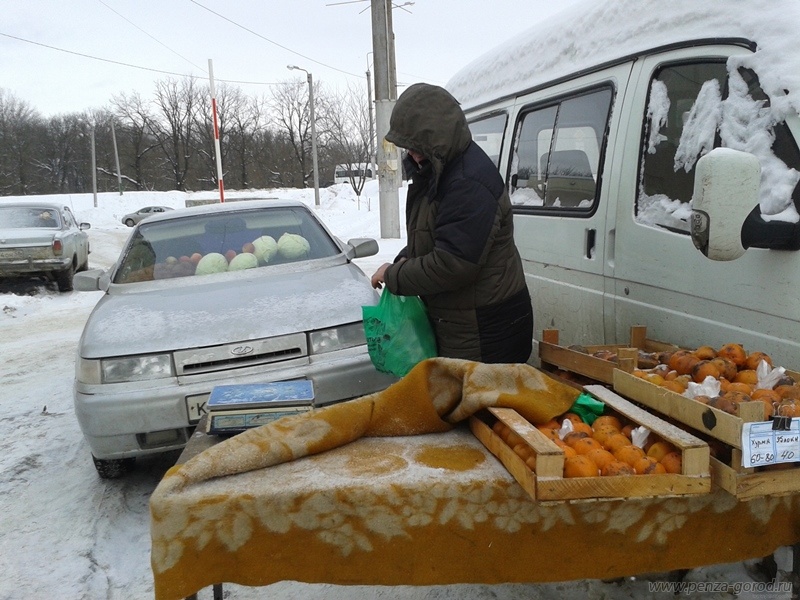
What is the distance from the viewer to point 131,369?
12.5 feet

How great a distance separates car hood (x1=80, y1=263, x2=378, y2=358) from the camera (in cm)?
388

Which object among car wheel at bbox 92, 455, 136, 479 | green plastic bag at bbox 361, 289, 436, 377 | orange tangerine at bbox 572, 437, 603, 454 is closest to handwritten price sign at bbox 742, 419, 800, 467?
orange tangerine at bbox 572, 437, 603, 454

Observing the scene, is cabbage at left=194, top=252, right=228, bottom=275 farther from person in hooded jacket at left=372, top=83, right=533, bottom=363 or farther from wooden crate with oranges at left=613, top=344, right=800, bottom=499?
wooden crate with oranges at left=613, top=344, right=800, bottom=499

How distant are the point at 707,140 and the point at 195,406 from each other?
111 inches

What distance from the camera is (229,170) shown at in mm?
62688

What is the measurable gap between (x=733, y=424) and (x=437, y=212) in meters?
1.46

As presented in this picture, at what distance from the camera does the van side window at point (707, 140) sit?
2.28 meters

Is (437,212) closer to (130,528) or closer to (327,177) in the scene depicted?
(130,528)

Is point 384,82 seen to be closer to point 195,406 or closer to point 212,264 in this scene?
point 212,264

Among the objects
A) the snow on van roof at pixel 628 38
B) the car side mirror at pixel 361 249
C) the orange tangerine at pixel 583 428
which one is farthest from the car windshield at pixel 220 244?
the orange tangerine at pixel 583 428

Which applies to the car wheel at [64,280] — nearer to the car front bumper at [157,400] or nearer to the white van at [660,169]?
the car front bumper at [157,400]

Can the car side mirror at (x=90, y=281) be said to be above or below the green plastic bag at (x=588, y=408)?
above

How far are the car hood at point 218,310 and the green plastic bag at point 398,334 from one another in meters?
1.02

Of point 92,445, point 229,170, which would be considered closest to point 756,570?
point 92,445
